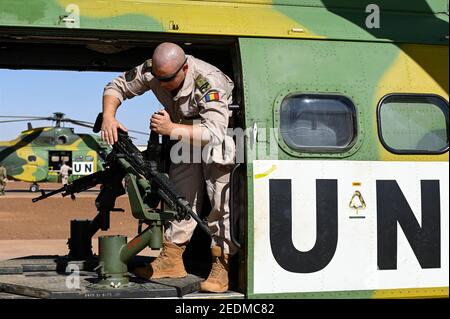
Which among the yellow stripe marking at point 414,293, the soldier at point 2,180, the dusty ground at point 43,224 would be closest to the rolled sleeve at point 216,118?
the yellow stripe marking at point 414,293

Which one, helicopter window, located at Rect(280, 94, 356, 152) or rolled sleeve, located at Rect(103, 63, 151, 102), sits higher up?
rolled sleeve, located at Rect(103, 63, 151, 102)

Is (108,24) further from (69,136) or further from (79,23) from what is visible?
(69,136)

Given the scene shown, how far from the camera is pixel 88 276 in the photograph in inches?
234

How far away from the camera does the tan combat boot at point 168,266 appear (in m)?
5.84

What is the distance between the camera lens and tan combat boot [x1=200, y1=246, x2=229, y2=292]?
211 inches

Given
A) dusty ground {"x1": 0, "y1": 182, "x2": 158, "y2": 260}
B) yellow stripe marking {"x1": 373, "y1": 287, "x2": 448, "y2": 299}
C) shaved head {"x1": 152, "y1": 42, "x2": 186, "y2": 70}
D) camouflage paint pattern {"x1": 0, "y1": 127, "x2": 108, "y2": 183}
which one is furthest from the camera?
camouflage paint pattern {"x1": 0, "y1": 127, "x2": 108, "y2": 183}

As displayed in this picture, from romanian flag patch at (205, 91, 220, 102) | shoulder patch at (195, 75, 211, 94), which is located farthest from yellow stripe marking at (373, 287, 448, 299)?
shoulder patch at (195, 75, 211, 94)

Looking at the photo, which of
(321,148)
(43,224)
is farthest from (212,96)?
(43,224)

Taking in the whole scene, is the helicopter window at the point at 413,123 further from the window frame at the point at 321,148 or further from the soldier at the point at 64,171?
the soldier at the point at 64,171

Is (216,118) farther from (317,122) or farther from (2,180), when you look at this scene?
(2,180)

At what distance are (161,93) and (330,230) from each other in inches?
71.6

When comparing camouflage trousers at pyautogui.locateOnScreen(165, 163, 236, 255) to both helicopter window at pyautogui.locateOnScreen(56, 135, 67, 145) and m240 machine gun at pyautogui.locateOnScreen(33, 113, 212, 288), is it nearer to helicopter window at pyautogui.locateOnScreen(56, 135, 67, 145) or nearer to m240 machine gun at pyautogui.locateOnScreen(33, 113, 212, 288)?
m240 machine gun at pyautogui.locateOnScreen(33, 113, 212, 288)
